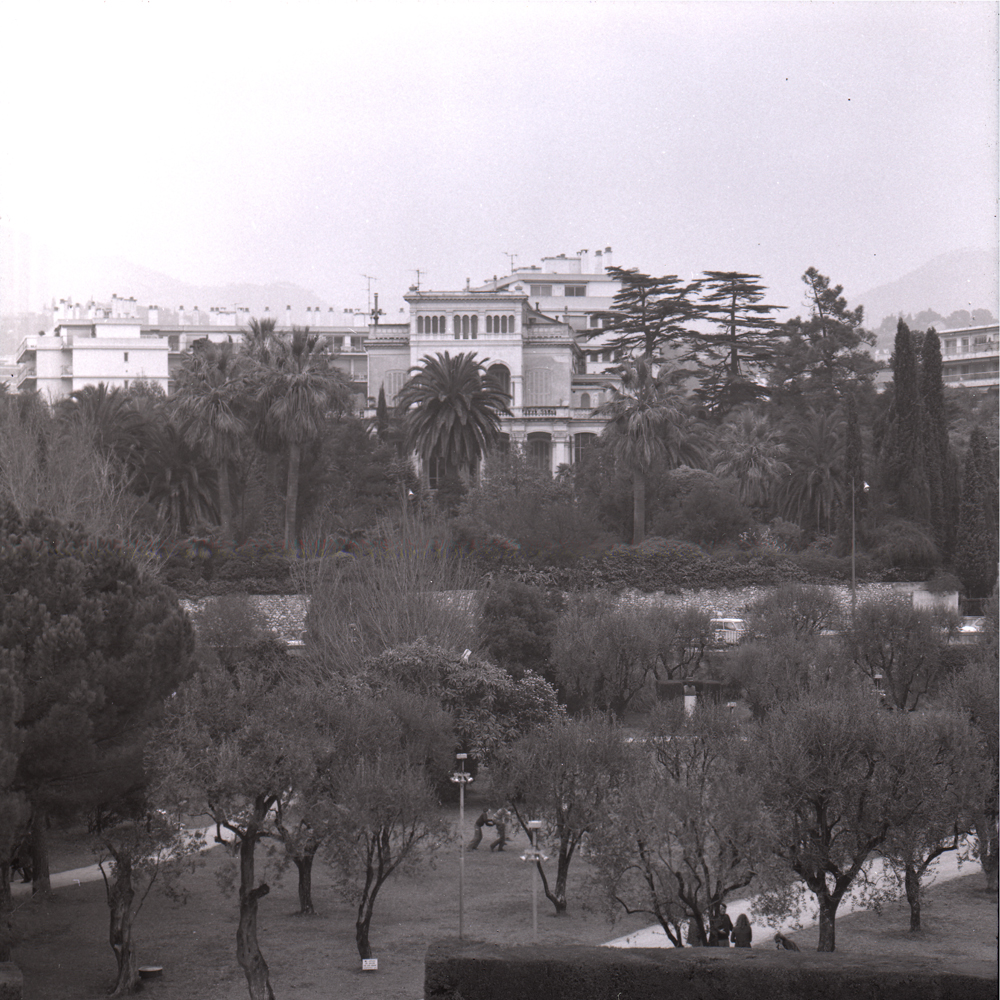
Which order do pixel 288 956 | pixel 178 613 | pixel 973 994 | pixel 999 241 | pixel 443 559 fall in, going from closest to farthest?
pixel 999 241 < pixel 973 994 < pixel 288 956 < pixel 178 613 < pixel 443 559

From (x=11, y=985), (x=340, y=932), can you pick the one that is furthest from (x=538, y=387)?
(x=11, y=985)

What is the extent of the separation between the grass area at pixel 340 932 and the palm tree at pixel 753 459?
3232 cm

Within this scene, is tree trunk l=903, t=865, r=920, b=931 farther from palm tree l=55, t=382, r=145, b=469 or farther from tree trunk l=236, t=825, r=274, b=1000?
palm tree l=55, t=382, r=145, b=469

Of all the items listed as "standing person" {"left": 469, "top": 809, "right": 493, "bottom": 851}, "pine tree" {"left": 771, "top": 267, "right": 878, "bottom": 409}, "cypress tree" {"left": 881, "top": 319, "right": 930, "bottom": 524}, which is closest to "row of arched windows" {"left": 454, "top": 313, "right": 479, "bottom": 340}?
"pine tree" {"left": 771, "top": 267, "right": 878, "bottom": 409}

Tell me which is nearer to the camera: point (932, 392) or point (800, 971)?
point (800, 971)

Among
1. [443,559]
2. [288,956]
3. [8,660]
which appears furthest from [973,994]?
[443,559]

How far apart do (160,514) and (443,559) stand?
476 inches

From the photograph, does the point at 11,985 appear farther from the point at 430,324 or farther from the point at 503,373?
the point at 430,324

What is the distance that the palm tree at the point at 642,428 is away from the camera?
56.5m

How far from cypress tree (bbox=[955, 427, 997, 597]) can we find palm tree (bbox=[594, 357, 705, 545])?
38.8 feet

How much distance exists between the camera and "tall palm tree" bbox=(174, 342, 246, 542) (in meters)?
50.9

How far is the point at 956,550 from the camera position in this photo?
53250 millimetres

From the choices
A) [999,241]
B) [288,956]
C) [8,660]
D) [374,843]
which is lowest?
[288,956]

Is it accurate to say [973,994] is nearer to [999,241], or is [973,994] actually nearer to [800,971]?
[800,971]
